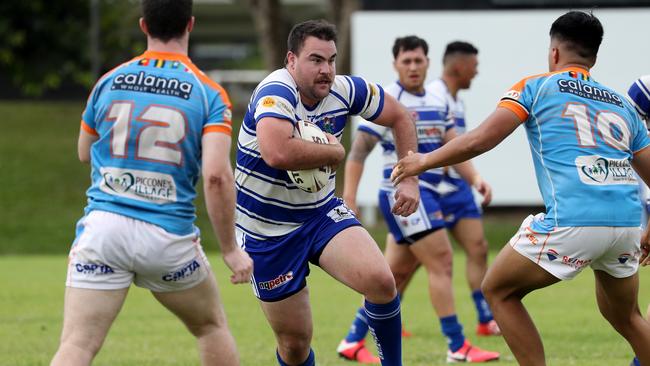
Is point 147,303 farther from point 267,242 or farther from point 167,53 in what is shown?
point 167,53

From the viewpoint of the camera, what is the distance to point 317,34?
6445mm

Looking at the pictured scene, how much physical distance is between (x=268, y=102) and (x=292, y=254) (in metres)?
0.91

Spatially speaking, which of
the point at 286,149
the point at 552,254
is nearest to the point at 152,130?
the point at 286,149

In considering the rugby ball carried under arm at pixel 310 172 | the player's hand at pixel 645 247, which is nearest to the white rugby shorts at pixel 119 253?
the rugby ball carried under arm at pixel 310 172

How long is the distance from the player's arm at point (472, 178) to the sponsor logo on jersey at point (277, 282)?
10.7 ft

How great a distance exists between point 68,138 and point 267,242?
22848 mm

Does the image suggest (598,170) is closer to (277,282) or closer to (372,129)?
(277,282)

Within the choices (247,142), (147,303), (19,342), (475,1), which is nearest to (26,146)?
(475,1)

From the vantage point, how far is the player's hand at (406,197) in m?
6.63

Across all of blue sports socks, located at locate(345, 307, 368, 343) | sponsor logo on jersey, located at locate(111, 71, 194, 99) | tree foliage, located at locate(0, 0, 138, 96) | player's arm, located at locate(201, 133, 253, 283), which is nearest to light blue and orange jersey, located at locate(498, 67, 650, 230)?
player's arm, located at locate(201, 133, 253, 283)

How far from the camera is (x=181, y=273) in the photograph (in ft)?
17.8

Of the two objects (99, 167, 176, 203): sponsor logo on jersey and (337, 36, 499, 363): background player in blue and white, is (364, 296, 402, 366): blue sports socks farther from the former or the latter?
(337, 36, 499, 363): background player in blue and white

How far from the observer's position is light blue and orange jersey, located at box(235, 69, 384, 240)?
6461 millimetres

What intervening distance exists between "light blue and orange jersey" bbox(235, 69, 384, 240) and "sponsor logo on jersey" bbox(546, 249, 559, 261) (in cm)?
136
